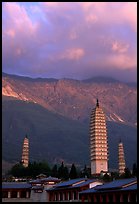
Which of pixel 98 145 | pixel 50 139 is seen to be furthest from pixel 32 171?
pixel 50 139

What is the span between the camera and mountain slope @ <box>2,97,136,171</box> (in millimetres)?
157375

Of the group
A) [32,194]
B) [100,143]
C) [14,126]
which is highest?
[14,126]

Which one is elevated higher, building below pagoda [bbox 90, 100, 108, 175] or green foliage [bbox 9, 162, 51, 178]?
building below pagoda [bbox 90, 100, 108, 175]

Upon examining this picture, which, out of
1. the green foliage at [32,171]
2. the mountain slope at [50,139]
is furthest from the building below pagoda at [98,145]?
the mountain slope at [50,139]

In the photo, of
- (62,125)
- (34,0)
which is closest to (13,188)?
(34,0)

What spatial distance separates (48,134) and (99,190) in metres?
148

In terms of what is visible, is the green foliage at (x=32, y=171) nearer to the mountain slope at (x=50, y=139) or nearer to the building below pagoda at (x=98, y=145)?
the building below pagoda at (x=98, y=145)

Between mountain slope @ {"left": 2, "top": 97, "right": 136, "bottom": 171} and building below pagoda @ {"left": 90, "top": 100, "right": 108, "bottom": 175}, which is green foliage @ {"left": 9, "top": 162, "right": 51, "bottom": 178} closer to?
building below pagoda @ {"left": 90, "top": 100, "right": 108, "bottom": 175}

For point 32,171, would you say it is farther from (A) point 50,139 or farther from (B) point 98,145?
(A) point 50,139

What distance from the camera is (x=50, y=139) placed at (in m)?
175

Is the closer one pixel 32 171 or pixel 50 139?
pixel 32 171

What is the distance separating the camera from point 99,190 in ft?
110

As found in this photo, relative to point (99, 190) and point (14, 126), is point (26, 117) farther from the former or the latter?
point (99, 190)

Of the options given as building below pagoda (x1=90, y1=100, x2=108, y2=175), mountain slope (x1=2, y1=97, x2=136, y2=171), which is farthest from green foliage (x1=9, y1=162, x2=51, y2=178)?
mountain slope (x1=2, y1=97, x2=136, y2=171)
